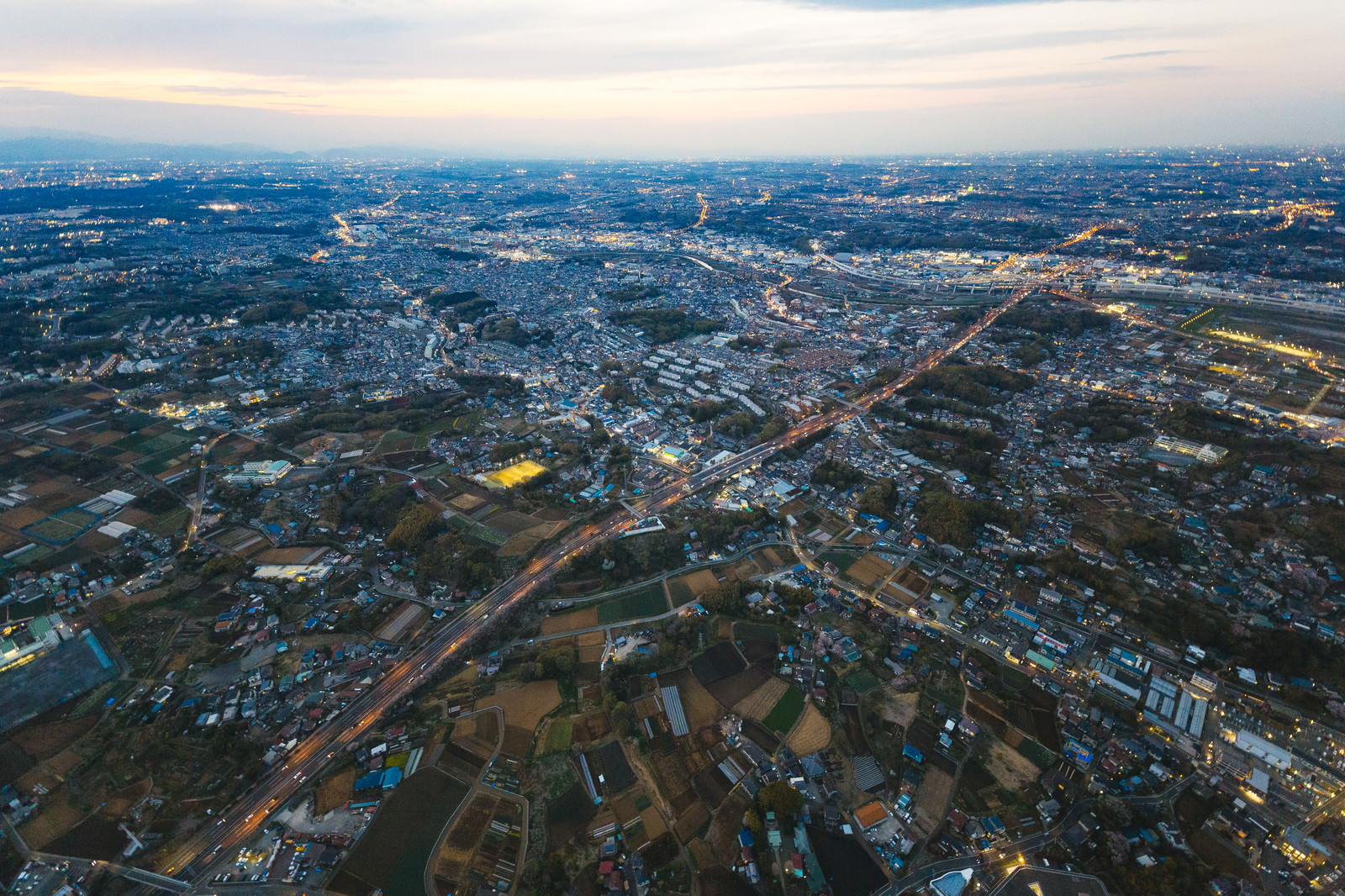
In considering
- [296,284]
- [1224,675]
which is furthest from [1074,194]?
[296,284]

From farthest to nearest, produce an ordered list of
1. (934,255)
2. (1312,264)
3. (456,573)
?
1. (934,255)
2. (1312,264)
3. (456,573)

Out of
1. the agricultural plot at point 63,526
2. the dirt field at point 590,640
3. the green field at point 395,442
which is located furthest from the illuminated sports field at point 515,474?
the agricultural plot at point 63,526

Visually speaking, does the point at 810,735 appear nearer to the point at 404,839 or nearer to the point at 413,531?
the point at 404,839

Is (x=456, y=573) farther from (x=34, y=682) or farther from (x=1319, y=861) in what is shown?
(x=1319, y=861)

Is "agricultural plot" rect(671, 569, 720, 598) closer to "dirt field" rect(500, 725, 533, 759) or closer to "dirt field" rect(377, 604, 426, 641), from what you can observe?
"dirt field" rect(500, 725, 533, 759)

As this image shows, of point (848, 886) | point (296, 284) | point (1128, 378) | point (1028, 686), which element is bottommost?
point (848, 886)

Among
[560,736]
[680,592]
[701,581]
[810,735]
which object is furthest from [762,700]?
[560,736]

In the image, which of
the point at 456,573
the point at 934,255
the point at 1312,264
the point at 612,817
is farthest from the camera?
the point at 934,255
